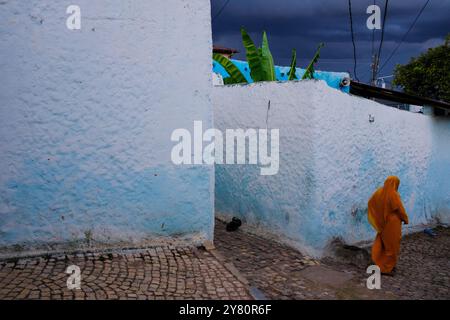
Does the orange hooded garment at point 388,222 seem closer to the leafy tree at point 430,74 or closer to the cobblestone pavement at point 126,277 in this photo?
the cobblestone pavement at point 126,277

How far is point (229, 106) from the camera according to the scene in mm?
7723

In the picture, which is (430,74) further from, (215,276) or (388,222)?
(215,276)

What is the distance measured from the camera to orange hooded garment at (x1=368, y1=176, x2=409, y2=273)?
19.8 feet

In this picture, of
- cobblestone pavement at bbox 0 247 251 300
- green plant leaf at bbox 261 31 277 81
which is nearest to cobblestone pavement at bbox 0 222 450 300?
cobblestone pavement at bbox 0 247 251 300

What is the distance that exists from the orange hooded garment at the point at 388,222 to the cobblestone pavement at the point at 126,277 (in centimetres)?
275

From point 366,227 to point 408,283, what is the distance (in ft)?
6.32

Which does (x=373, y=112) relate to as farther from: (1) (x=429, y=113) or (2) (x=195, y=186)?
(2) (x=195, y=186)

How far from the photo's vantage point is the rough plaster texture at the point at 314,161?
6254 millimetres

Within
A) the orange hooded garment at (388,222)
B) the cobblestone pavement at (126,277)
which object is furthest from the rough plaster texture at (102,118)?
the orange hooded garment at (388,222)

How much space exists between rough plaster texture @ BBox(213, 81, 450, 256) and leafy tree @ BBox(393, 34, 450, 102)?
13.3 metres

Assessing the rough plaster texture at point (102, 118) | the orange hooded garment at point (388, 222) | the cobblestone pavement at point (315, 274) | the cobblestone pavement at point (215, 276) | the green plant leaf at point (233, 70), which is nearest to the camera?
the cobblestone pavement at point (215, 276)

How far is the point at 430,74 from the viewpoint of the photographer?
20266mm
